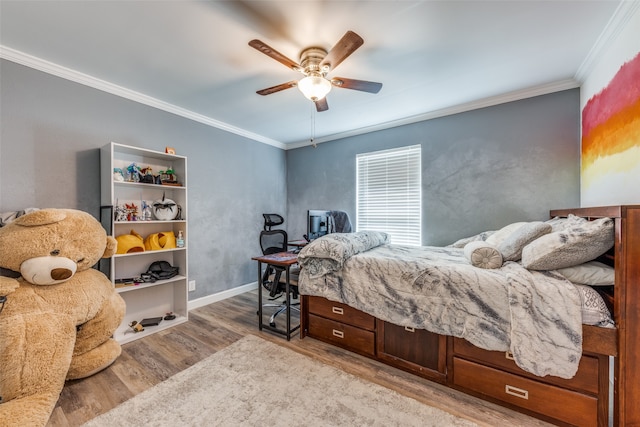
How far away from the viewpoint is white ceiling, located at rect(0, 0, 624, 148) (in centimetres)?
162

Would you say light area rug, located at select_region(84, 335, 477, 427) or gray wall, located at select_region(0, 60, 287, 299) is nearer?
light area rug, located at select_region(84, 335, 477, 427)

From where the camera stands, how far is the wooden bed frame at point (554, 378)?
1.23m

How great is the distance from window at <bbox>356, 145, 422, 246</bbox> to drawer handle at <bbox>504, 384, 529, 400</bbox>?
199 cm

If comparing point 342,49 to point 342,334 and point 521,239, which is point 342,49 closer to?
point 521,239

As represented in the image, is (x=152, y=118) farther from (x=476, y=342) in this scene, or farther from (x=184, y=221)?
(x=476, y=342)

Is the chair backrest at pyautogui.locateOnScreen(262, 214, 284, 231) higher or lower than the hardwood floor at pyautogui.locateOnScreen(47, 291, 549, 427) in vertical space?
higher

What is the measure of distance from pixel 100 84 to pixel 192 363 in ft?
9.36

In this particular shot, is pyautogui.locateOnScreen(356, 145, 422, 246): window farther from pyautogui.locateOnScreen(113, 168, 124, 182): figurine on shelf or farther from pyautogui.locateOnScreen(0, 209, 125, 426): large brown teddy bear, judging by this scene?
pyautogui.locateOnScreen(0, 209, 125, 426): large brown teddy bear

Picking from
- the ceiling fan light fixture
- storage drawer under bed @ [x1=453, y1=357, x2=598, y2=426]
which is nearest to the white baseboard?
the ceiling fan light fixture

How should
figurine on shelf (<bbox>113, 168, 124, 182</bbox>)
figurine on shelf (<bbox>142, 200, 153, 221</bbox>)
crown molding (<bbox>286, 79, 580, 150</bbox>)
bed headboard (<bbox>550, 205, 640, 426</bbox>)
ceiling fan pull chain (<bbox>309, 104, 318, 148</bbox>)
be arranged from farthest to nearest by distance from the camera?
ceiling fan pull chain (<bbox>309, 104, 318, 148</bbox>), figurine on shelf (<bbox>142, 200, 153, 221</bbox>), crown molding (<bbox>286, 79, 580, 150</bbox>), figurine on shelf (<bbox>113, 168, 124, 182</bbox>), bed headboard (<bbox>550, 205, 640, 426</bbox>)

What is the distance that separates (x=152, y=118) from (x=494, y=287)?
374 cm

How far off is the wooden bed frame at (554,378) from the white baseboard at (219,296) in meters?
2.11

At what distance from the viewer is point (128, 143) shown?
2697 millimetres

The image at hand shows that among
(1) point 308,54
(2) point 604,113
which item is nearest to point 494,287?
(2) point 604,113
